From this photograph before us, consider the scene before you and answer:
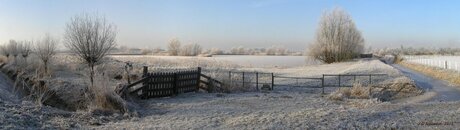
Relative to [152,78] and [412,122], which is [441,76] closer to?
[152,78]

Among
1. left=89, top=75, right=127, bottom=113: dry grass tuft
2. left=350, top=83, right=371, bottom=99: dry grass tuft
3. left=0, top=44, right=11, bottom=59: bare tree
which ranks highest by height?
left=0, top=44, right=11, bottom=59: bare tree

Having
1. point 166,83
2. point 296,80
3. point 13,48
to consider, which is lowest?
point 296,80

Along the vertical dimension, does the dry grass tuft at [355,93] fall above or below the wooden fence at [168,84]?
below

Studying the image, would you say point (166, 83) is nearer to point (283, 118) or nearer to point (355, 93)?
point (355, 93)

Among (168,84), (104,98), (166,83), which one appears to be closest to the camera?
(104,98)

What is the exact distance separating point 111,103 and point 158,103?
3.24m

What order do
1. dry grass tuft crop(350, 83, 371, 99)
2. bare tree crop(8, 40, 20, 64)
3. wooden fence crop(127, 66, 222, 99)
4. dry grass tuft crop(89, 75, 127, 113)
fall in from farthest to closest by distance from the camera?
bare tree crop(8, 40, 20, 64)
dry grass tuft crop(350, 83, 371, 99)
wooden fence crop(127, 66, 222, 99)
dry grass tuft crop(89, 75, 127, 113)

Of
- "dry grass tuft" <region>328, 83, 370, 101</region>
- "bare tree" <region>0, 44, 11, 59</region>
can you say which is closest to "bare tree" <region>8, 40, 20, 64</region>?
"bare tree" <region>0, 44, 11, 59</region>

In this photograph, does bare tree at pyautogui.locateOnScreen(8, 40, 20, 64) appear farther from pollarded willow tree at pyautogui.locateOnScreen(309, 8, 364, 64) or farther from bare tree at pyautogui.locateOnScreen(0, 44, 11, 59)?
pollarded willow tree at pyautogui.locateOnScreen(309, 8, 364, 64)

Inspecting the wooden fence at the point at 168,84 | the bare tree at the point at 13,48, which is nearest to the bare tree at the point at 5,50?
the bare tree at the point at 13,48

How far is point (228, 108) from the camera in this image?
670 inches

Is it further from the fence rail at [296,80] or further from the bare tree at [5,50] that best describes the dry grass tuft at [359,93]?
the bare tree at [5,50]

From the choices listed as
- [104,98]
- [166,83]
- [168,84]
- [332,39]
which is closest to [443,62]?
[332,39]

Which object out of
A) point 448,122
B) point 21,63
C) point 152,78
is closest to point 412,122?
point 448,122
